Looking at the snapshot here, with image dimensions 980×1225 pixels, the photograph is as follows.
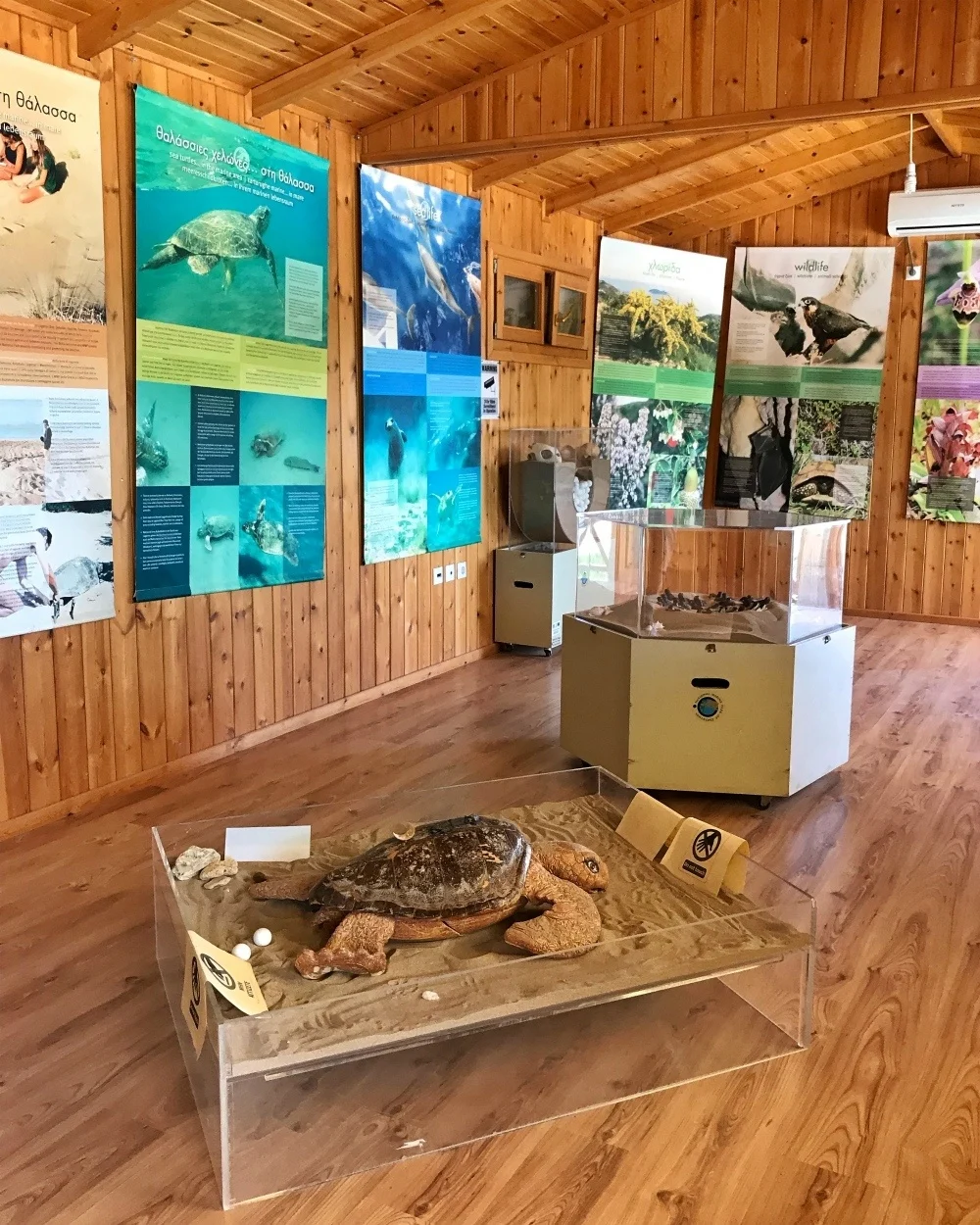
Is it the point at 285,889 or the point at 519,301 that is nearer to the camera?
the point at 285,889

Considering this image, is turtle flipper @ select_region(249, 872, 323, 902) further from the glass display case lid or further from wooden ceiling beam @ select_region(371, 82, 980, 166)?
wooden ceiling beam @ select_region(371, 82, 980, 166)

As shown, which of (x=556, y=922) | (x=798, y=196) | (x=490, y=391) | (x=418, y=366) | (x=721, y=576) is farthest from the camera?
(x=798, y=196)

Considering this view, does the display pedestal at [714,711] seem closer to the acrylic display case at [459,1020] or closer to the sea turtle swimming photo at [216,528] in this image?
the acrylic display case at [459,1020]

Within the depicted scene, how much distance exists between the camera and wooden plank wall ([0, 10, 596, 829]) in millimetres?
4039

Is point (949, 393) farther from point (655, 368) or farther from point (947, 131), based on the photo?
point (655, 368)

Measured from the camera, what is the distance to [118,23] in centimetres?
376

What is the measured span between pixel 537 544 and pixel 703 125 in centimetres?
305

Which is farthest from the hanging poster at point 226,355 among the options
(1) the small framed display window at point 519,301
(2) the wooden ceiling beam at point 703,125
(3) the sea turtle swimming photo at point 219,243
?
(1) the small framed display window at point 519,301

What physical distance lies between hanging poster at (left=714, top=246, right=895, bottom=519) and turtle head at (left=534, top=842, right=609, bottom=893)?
6242 mm

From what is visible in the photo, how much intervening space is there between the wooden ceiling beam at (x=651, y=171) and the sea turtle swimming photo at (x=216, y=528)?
3.62m

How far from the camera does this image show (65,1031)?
8.87 ft

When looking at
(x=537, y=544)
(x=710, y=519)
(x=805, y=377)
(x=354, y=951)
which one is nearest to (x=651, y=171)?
(x=537, y=544)

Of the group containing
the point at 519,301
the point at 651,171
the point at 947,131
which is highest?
the point at 947,131

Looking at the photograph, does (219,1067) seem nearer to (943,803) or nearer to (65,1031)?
(65,1031)
